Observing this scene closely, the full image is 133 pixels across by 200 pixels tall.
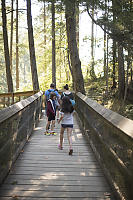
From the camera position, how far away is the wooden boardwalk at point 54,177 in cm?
372

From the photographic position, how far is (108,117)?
4215mm

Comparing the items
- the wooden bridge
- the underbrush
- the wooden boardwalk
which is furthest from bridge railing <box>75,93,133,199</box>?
the underbrush

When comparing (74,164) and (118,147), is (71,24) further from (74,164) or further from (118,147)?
(118,147)

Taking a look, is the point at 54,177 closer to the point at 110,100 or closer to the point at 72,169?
the point at 72,169

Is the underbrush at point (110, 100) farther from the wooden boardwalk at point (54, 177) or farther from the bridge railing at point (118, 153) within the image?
the bridge railing at point (118, 153)

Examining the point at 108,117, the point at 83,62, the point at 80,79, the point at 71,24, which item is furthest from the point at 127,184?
the point at 83,62

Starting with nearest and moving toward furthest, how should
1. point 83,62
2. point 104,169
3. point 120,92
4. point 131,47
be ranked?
point 104,169, point 131,47, point 120,92, point 83,62

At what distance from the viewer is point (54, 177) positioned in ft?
14.5

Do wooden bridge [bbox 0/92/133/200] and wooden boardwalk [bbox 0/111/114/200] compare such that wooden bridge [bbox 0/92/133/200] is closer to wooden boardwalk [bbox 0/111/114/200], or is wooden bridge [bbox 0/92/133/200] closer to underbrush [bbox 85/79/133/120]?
wooden boardwalk [bbox 0/111/114/200]

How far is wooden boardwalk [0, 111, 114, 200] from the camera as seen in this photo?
372 centimetres

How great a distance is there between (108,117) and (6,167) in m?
2.10

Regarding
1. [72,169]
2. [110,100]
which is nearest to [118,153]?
[72,169]

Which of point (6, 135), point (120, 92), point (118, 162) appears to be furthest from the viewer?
point (120, 92)

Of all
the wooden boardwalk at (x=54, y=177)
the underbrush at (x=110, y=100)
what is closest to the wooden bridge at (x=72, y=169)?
the wooden boardwalk at (x=54, y=177)
